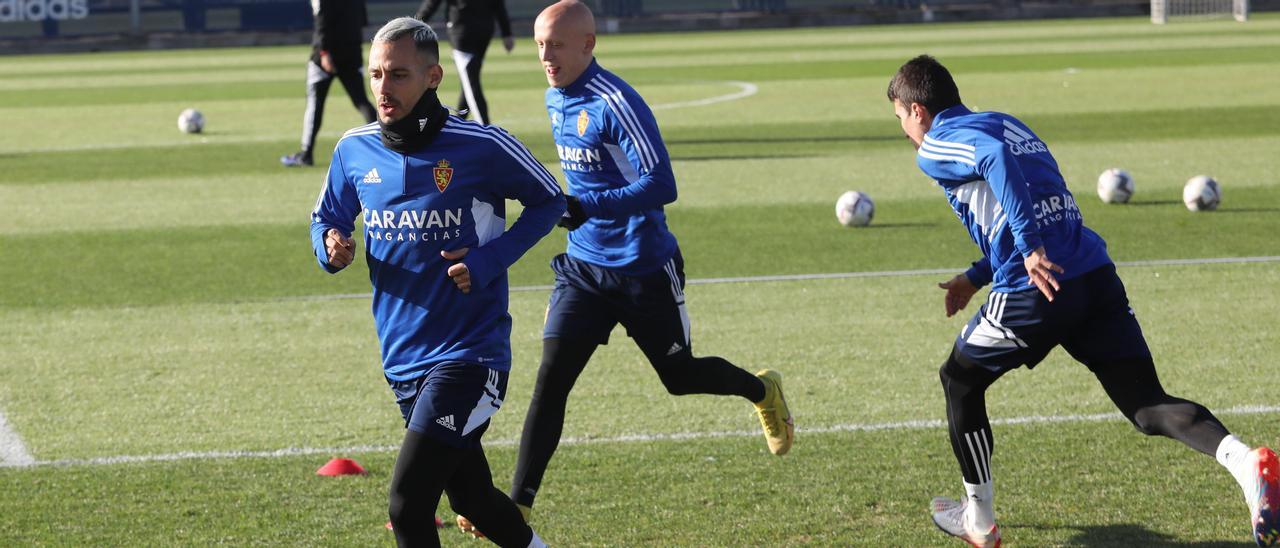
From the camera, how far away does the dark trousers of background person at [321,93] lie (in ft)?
50.8

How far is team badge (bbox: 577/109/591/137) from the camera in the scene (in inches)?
219

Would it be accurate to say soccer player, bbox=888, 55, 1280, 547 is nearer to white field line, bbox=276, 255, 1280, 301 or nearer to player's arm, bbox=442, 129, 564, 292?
player's arm, bbox=442, 129, 564, 292

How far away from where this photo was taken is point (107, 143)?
1870 cm

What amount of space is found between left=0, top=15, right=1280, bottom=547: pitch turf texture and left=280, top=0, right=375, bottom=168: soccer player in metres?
0.61

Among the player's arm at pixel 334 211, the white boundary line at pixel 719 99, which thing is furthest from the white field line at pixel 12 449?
the white boundary line at pixel 719 99

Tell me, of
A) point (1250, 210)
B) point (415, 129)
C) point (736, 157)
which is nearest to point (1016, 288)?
point (415, 129)

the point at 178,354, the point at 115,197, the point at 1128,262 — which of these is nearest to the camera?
the point at 178,354

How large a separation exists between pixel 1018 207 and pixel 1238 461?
92 centimetres

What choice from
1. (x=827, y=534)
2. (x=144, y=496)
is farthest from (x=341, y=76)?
(x=827, y=534)

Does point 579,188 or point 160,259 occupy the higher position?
point 579,188

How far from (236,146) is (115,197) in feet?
12.7

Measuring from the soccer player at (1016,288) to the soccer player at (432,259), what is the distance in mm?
1248

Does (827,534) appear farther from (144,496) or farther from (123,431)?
(123,431)

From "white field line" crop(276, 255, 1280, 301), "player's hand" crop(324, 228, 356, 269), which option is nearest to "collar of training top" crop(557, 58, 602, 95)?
"player's hand" crop(324, 228, 356, 269)
